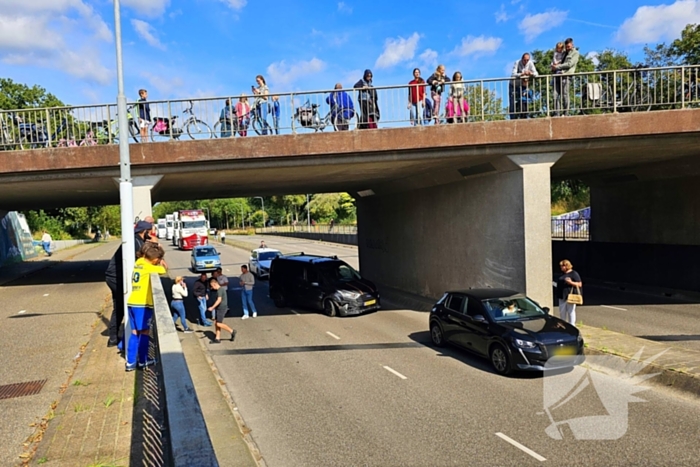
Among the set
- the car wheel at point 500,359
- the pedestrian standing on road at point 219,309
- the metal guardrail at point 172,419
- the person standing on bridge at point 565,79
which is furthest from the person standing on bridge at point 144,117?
the person standing on bridge at point 565,79

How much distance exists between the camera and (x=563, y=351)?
923 centimetres

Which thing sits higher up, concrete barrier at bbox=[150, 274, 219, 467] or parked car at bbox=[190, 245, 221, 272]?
concrete barrier at bbox=[150, 274, 219, 467]

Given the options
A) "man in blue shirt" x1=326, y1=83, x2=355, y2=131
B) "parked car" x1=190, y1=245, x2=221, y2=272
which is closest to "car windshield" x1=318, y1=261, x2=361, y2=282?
"man in blue shirt" x1=326, y1=83, x2=355, y2=131

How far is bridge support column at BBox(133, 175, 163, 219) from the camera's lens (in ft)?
43.6

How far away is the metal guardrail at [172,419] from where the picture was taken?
255 centimetres

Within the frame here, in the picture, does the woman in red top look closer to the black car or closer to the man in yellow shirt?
the black car

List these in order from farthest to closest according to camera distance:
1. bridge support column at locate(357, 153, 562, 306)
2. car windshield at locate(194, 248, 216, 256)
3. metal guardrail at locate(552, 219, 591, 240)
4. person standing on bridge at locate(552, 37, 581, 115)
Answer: car windshield at locate(194, 248, 216, 256) < metal guardrail at locate(552, 219, 591, 240) < person standing on bridge at locate(552, 37, 581, 115) < bridge support column at locate(357, 153, 562, 306)

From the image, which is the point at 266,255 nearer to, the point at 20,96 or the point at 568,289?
the point at 568,289

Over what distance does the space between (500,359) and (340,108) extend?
740 centimetres

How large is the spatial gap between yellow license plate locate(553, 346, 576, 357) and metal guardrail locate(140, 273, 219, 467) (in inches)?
254

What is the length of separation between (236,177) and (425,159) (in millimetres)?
5973

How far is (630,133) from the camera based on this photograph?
12750 millimetres

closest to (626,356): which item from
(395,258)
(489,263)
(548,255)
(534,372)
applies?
(534,372)

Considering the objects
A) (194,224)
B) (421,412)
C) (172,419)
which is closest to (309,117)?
(421,412)
